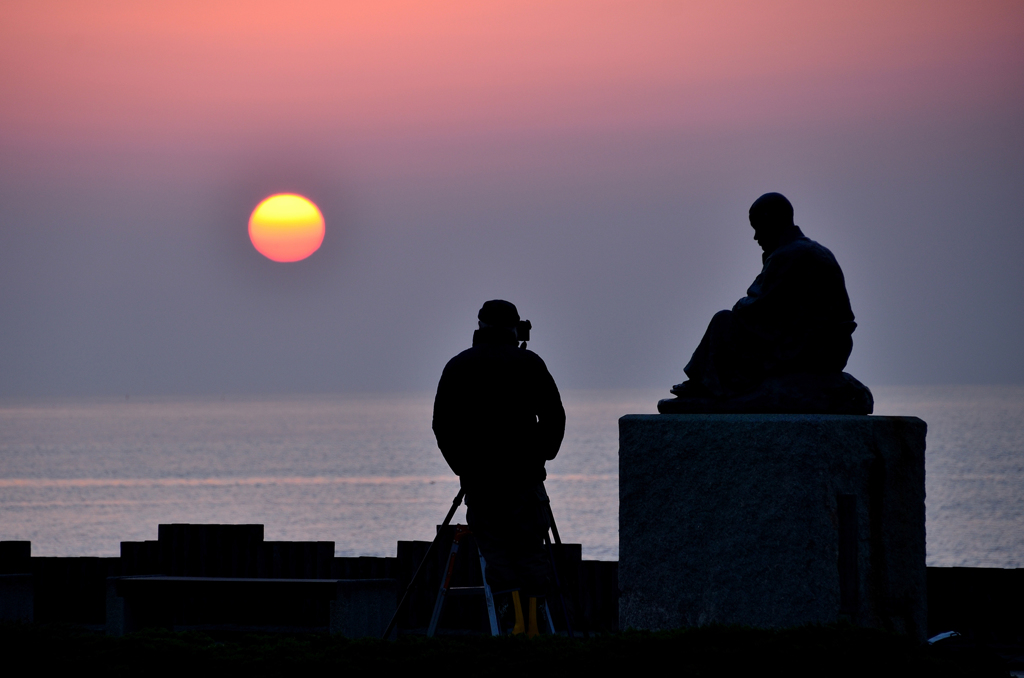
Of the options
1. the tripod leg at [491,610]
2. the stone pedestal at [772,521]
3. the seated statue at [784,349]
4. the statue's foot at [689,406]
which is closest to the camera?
the tripod leg at [491,610]

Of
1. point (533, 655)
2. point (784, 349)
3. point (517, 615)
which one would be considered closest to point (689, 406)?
point (784, 349)

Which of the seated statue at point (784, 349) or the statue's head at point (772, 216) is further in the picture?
the statue's head at point (772, 216)

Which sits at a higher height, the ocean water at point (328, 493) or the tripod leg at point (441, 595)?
the ocean water at point (328, 493)

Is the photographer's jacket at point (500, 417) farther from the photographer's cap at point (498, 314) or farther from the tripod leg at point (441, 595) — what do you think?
the tripod leg at point (441, 595)

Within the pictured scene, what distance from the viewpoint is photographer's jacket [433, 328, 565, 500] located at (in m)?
8.99

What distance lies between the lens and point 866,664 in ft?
23.1

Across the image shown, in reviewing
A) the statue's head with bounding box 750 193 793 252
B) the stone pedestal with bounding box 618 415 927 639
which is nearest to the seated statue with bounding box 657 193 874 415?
the statue's head with bounding box 750 193 793 252

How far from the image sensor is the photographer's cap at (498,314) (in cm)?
919

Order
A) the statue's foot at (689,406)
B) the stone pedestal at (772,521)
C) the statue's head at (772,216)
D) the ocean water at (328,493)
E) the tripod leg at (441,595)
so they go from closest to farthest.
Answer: the tripod leg at (441,595)
the stone pedestal at (772,521)
the statue's foot at (689,406)
the statue's head at (772,216)
the ocean water at (328,493)

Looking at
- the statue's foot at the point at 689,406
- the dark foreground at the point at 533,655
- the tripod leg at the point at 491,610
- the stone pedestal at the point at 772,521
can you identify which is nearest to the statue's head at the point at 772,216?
the statue's foot at the point at 689,406

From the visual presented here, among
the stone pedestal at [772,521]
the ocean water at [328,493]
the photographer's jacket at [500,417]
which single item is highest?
the ocean water at [328,493]

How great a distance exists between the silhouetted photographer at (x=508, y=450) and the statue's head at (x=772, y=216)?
6.95 ft

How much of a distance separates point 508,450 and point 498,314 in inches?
35.8

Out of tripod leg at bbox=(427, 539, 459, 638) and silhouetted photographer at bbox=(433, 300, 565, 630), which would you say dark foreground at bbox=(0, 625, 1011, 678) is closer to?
tripod leg at bbox=(427, 539, 459, 638)
